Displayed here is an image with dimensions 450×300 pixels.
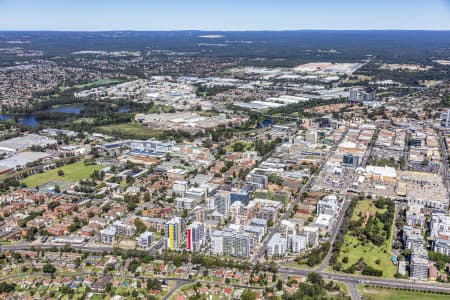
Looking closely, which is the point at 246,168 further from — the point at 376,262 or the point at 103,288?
the point at 103,288

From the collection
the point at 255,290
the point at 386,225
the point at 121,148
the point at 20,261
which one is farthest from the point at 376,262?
the point at 121,148

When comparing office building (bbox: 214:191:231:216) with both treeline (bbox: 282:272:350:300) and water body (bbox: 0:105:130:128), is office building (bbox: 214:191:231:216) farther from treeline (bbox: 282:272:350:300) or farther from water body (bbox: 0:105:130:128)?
water body (bbox: 0:105:130:128)

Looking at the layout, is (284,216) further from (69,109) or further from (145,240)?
(69,109)

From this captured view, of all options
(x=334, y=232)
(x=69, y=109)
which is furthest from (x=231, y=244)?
(x=69, y=109)

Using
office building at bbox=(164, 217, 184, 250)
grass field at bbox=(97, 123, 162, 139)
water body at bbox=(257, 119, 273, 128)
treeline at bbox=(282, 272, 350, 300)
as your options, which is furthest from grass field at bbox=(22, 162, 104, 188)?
water body at bbox=(257, 119, 273, 128)

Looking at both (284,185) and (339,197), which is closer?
(339,197)

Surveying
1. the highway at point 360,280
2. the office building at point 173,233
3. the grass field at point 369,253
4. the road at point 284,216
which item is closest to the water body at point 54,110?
the road at point 284,216

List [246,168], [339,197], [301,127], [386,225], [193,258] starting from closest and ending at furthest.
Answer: [193,258] < [386,225] < [339,197] < [246,168] < [301,127]
